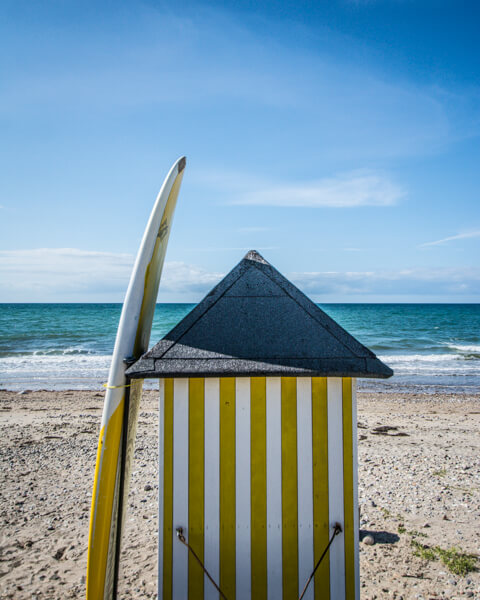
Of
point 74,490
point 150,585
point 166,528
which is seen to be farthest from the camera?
point 74,490

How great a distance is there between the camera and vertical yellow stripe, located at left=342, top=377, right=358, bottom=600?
2.47 m

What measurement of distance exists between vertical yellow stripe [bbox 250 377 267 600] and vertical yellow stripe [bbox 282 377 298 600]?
110 mm

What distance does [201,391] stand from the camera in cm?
252

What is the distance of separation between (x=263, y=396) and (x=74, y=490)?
4.41 m

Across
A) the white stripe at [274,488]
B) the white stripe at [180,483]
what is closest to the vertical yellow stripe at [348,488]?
the white stripe at [274,488]

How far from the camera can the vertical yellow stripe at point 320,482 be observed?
246cm

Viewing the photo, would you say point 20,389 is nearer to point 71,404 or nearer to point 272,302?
point 71,404

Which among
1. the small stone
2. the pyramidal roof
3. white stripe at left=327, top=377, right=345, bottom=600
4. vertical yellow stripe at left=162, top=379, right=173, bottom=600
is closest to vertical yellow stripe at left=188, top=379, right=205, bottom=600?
vertical yellow stripe at left=162, top=379, right=173, bottom=600

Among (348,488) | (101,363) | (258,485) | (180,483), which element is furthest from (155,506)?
(101,363)

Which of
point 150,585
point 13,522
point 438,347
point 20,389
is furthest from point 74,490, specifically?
point 438,347

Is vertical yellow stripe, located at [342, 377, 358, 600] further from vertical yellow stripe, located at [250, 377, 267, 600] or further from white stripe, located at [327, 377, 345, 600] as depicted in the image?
vertical yellow stripe, located at [250, 377, 267, 600]

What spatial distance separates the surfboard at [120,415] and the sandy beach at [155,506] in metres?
1.36

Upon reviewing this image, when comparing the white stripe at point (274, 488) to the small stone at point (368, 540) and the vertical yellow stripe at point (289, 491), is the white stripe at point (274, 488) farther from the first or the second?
the small stone at point (368, 540)

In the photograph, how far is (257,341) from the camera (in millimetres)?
2447
